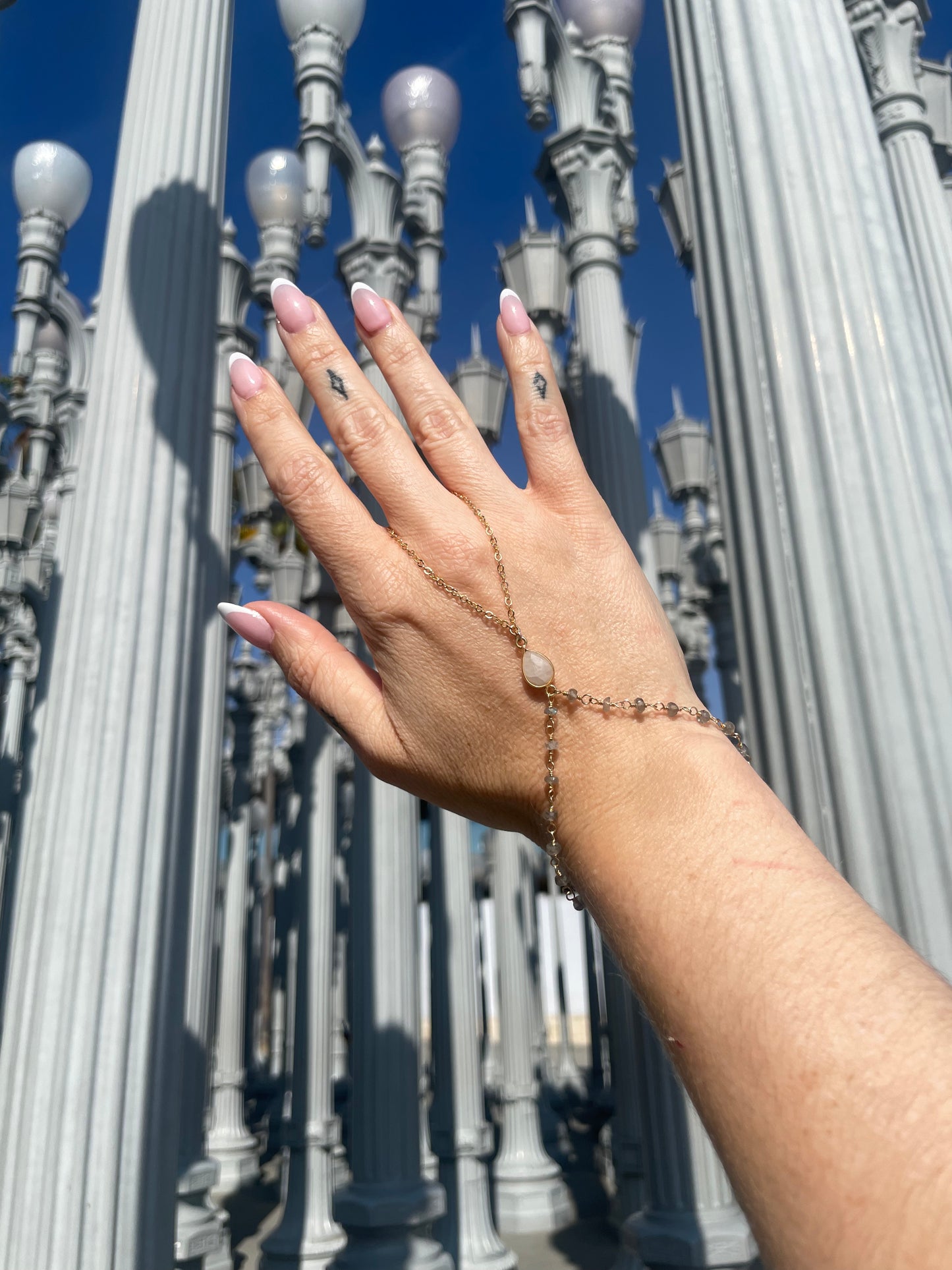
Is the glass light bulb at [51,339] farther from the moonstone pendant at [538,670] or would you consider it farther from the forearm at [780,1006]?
the forearm at [780,1006]

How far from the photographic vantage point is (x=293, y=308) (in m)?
1.53

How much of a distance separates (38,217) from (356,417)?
39.0 ft

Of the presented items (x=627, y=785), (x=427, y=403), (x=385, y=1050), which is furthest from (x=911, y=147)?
(x=385, y=1050)

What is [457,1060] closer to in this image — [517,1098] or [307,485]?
[517,1098]

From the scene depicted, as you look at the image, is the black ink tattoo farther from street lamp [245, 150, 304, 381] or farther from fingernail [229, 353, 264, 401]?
street lamp [245, 150, 304, 381]

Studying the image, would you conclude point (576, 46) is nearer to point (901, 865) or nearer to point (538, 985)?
point (901, 865)

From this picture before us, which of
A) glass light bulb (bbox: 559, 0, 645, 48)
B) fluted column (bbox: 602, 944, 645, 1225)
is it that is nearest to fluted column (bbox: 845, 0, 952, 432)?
glass light bulb (bbox: 559, 0, 645, 48)

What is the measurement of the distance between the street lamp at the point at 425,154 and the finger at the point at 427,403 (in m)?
9.95

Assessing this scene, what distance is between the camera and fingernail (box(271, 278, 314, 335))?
4.97ft

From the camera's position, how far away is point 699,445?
1163 cm

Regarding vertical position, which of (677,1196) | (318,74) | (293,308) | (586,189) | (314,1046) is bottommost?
(677,1196)

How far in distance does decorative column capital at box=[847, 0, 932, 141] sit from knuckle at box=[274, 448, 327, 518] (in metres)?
7.19

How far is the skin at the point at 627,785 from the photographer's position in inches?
30.2

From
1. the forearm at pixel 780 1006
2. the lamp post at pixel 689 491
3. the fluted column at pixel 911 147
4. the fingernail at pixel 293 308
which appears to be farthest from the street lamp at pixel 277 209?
the forearm at pixel 780 1006
